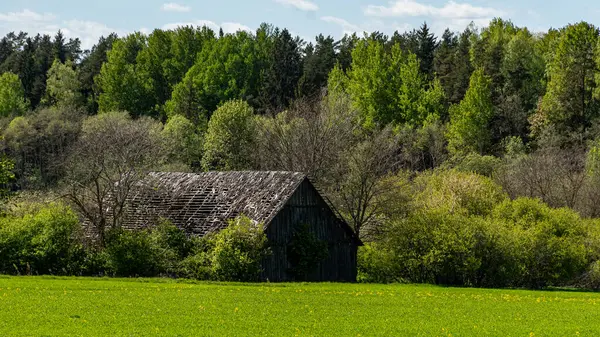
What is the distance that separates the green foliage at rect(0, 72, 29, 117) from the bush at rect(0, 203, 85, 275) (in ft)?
263

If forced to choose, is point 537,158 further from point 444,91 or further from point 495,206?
point 444,91

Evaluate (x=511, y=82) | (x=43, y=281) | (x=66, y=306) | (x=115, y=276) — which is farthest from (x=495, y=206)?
(x=511, y=82)

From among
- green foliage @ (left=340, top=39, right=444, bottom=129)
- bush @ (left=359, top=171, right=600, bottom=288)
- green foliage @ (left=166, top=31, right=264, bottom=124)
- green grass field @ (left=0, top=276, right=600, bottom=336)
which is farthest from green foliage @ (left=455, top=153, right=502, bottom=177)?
green grass field @ (left=0, top=276, right=600, bottom=336)

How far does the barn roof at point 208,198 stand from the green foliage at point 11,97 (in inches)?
2935

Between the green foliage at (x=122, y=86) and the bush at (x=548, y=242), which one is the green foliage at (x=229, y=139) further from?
the green foliage at (x=122, y=86)

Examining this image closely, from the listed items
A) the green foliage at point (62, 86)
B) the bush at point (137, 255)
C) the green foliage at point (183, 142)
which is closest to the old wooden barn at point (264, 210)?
the bush at point (137, 255)

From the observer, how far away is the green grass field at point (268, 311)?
86.5 ft

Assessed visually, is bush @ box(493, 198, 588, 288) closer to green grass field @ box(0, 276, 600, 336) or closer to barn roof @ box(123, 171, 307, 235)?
green grass field @ box(0, 276, 600, 336)

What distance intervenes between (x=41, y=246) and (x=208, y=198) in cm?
1099

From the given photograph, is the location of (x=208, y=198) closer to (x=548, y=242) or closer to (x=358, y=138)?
(x=548, y=242)

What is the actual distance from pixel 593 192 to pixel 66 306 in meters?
54.0

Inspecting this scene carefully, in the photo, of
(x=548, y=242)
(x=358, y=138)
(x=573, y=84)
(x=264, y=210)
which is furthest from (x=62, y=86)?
(x=548, y=242)

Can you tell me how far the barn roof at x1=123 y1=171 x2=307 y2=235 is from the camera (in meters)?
52.8

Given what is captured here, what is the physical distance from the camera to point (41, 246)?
49.2 metres
